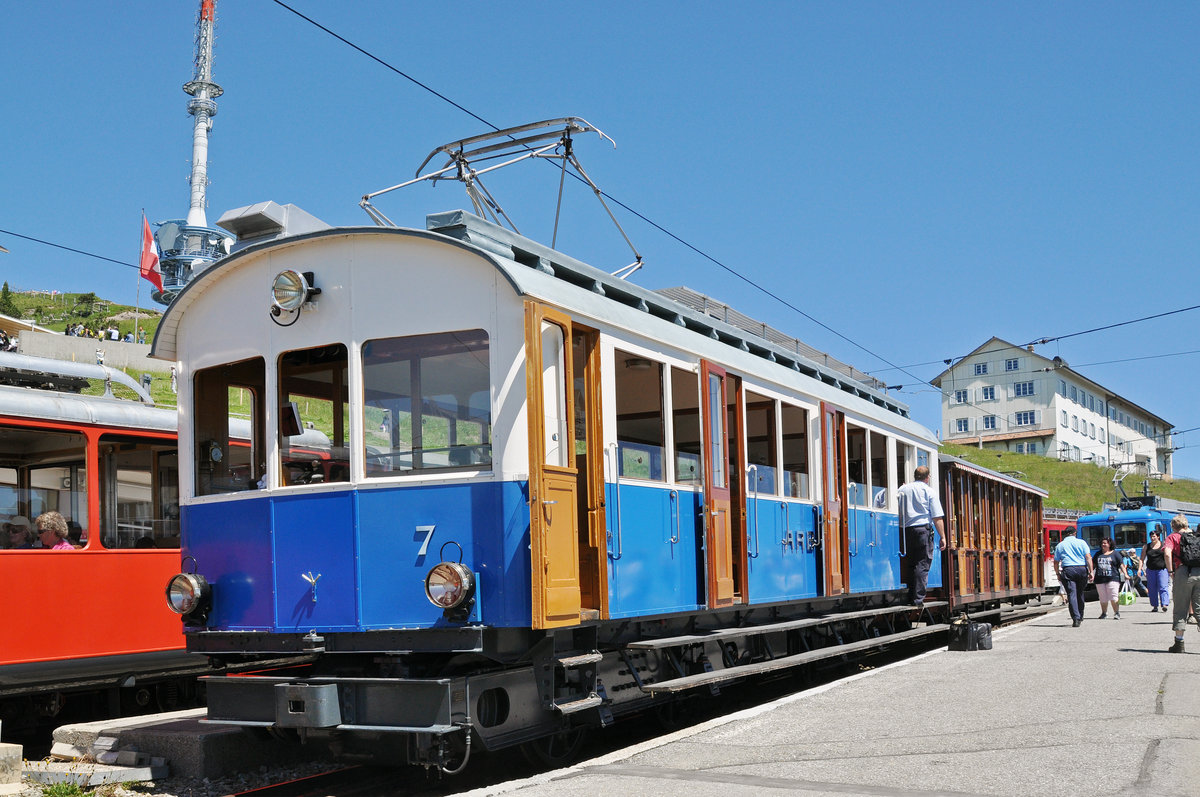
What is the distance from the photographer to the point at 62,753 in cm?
827

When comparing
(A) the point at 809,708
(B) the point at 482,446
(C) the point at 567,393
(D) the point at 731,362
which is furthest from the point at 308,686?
(D) the point at 731,362

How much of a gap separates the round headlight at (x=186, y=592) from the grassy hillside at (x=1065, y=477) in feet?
211

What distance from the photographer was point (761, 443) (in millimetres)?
10148

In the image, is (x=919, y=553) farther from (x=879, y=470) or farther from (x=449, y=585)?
(x=449, y=585)

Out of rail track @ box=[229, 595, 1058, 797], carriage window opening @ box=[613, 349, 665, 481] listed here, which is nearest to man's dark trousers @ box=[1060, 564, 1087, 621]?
rail track @ box=[229, 595, 1058, 797]

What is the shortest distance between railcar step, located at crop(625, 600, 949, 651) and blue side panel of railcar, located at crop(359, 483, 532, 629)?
156 cm

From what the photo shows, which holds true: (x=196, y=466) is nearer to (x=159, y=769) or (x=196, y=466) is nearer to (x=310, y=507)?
(x=310, y=507)

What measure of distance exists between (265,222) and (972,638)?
888 centimetres

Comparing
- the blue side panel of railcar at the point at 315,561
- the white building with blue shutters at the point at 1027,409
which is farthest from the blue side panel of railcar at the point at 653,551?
the white building with blue shutters at the point at 1027,409

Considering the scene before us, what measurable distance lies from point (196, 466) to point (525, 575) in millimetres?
2638

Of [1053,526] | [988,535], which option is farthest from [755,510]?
[1053,526]

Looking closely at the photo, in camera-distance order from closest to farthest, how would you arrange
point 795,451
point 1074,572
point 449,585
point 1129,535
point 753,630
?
1. point 449,585
2. point 753,630
3. point 795,451
4. point 1074,572
5. point 1129,535

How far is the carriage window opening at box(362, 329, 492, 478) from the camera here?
7.09 m

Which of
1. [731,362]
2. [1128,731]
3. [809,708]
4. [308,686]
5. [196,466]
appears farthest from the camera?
[731,362]
